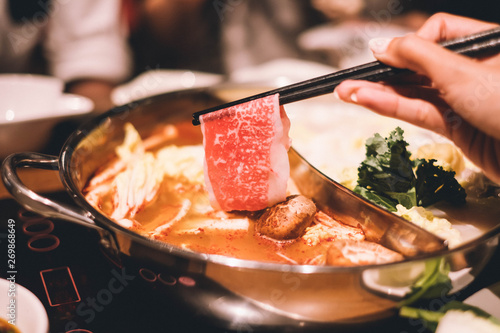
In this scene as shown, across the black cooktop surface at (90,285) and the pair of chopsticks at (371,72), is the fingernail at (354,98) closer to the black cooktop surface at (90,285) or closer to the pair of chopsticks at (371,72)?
the pair of chopsticks at (371,72)

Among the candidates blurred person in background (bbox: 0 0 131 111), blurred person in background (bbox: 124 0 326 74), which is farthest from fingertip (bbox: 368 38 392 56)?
blurred person in background (bbox: 124 0 326 74)

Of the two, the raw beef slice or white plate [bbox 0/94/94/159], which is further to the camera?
white plate [bbox 0/94/94/159]

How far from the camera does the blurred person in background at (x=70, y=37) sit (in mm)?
4414

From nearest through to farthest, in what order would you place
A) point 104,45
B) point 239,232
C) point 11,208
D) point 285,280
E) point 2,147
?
point 285,280 → point 239,232 → point 11,208 → point 2,147 → point 104,45

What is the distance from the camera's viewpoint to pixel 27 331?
1297 mm

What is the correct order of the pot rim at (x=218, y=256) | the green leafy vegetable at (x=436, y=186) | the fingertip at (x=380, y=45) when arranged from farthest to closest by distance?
1. the green leafy vegetable at (x=436, y=186)
2. the fingertip at (x=380, y=45)
3. the pot rim at (x=218, y=256)

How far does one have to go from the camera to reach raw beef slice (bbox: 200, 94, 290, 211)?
1679mm

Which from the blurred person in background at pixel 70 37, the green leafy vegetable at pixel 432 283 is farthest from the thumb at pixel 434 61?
the blurred person in background at pixel 70 37

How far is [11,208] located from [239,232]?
1.37 metres

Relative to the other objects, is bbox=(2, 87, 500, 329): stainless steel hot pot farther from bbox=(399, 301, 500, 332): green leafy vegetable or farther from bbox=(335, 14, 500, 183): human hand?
bbox=(335, 14, 500, 183): human hand

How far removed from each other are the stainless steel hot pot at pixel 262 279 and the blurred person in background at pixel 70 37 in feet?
10.3

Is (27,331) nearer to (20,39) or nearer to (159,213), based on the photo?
(159,213)

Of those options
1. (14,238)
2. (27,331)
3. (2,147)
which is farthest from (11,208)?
(27,331)

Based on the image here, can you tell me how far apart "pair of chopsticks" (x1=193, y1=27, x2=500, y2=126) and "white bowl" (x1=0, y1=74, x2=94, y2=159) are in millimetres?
1534
